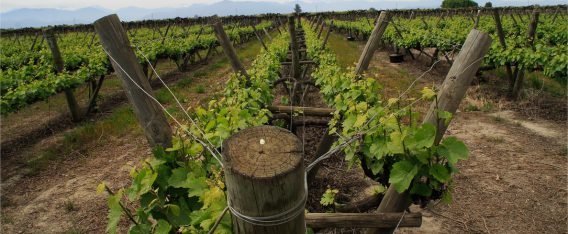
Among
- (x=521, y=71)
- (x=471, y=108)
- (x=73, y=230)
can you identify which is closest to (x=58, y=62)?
(x=73, y=230)

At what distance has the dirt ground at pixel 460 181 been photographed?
175 inches

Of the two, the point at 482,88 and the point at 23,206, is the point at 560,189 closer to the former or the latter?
the point at 482,88

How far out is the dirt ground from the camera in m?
4.43

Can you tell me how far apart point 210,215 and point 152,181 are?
391mm

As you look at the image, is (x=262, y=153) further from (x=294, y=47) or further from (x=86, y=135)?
(x=86, y=135)

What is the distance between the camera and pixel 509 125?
738 cm

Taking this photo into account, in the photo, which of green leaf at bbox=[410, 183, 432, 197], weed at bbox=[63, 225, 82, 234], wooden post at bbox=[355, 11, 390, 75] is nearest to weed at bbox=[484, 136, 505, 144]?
wooden post at bbox=[355, 11, 390, 75]

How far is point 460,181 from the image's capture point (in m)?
5.24

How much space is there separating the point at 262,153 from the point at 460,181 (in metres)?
4.85

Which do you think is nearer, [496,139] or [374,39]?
[374,39]

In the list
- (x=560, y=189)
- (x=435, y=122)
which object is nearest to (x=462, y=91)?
(x=435, y=122)

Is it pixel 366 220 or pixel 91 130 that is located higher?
Result: pixel 366 220

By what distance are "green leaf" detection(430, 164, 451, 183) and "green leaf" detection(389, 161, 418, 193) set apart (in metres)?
0.11

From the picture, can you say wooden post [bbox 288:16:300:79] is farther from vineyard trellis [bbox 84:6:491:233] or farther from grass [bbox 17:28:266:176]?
vineyard trellis [bbox 84:6:491:233]
